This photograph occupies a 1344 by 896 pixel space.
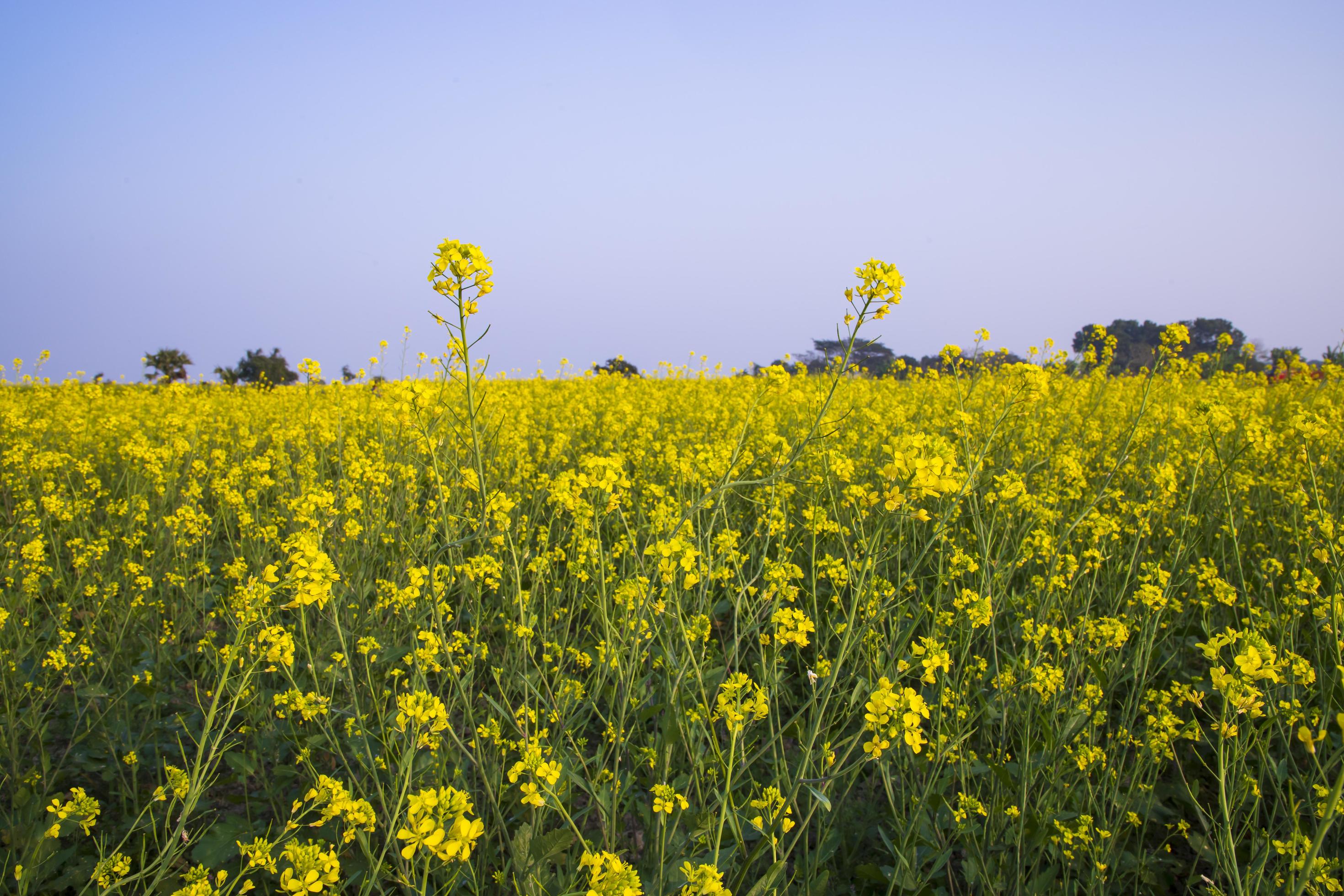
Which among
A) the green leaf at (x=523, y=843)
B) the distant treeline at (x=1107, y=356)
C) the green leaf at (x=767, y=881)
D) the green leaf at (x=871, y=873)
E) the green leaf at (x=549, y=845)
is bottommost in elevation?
the green leaf at (x=871, y=873)

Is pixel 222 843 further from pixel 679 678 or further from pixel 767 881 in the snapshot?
pixel 767 881

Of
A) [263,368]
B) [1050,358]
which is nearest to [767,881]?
[1050,358]

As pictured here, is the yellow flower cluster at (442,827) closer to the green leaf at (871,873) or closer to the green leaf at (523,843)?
the green leaf at (523,843)

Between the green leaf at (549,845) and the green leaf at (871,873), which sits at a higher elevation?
the green leaf at (549,845)

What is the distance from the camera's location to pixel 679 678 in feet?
4.82

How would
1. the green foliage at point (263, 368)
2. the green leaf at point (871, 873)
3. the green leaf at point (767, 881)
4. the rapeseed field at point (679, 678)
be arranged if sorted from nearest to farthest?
the green leaf at point (767, 881) → the rapeseed field at point (679, 678) → the green leaf at point (871, 873) → the green foliage at point (263, 368)

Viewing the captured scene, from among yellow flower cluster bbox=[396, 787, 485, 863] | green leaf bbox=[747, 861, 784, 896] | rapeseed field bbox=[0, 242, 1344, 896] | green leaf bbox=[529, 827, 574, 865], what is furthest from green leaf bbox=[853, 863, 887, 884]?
yellow flower cluster bbox=[396, 787, 485, 863]

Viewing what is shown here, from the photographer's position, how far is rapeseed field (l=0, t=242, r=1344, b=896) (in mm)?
1445

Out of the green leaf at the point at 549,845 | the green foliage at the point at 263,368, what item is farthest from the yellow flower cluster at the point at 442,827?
the green foliage at the point at 263,368

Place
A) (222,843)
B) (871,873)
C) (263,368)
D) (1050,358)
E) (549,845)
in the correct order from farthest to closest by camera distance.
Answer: (263,368) → (1050,358) → (222,843) → (871,873) → (549,845)

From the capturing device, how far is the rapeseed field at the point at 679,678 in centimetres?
145

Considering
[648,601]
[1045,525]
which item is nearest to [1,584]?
[648,601]

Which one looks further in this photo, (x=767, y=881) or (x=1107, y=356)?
(x=1107, y=356)

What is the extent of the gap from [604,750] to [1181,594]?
8.60 feet
